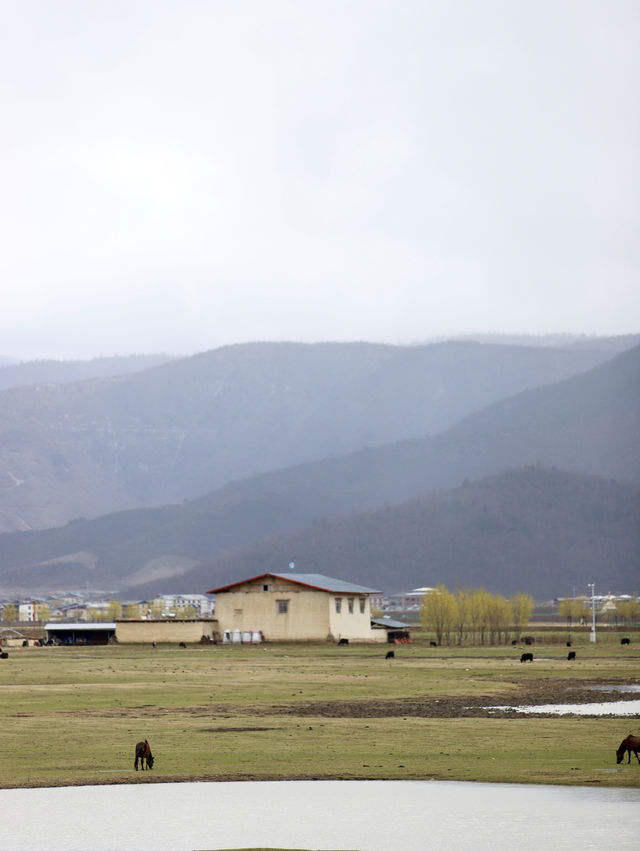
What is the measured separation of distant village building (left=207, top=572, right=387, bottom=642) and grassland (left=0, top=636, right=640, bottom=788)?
29.8 m

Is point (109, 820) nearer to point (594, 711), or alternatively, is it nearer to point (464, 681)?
point (594, 711)

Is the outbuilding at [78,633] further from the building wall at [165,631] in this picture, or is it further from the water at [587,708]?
the water at [587,708]

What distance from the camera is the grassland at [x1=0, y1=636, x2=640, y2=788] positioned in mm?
30797

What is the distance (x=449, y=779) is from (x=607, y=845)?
7.30 m

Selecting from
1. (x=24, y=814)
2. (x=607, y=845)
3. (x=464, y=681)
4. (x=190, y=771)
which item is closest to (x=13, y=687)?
(x=464, y=681)

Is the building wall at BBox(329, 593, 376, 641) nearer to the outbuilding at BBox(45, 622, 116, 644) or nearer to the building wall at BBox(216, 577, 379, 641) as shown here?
the building wall at BBox(216, 577, 379, 641)

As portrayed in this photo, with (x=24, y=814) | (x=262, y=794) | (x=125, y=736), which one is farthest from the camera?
(x=125, y=736)

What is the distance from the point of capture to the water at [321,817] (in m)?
23.1

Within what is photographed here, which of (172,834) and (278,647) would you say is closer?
(172,834)

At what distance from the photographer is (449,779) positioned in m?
29.4

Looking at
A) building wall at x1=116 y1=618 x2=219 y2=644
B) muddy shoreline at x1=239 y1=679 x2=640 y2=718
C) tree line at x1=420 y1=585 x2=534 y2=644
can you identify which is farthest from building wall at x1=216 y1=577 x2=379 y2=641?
muddy shoreline at x1=239 y1=679 x2=640 y2=718

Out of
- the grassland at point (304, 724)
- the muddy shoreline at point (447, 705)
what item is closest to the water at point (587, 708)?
the muddy shoreline at point (447, 705)

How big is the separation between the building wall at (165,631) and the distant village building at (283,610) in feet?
4.38

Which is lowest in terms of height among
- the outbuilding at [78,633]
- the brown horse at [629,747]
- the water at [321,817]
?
the water at [321,817]
